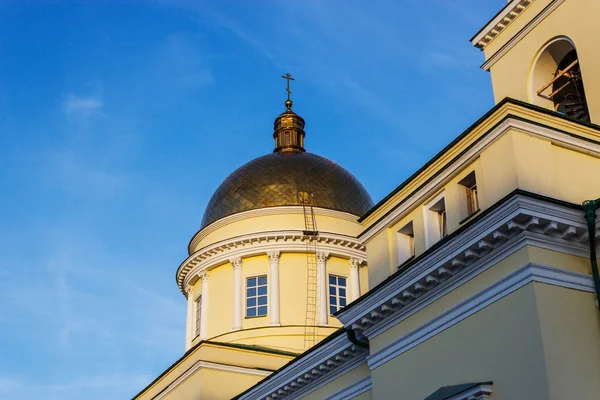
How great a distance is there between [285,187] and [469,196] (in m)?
16.7

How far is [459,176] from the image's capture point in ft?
49.2

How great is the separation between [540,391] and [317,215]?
1853 cm

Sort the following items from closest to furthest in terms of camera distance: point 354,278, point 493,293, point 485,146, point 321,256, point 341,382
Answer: point 493,293 → point 485,146 → point 341,382 → point 321,256 → point 354,278

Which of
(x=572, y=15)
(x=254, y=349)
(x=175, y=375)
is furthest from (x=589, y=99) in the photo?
(x=175, y=375)

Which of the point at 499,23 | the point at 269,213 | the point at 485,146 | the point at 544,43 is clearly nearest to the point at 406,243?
the point at 485,146

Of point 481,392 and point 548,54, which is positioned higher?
point 548,54

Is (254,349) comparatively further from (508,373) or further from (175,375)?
(508,373)

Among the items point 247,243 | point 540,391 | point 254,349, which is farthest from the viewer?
point 247,243

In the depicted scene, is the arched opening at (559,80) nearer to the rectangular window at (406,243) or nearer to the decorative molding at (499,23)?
the decorative molding at (499,23)

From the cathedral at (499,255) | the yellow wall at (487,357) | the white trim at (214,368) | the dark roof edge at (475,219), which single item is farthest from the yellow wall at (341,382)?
the white trim at (214,368)

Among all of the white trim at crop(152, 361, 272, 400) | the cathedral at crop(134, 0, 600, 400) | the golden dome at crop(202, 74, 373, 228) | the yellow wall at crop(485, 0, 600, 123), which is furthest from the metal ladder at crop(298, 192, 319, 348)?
the yellow wall at crop(485, 0, 600, 123)

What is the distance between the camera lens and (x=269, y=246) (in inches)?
1171

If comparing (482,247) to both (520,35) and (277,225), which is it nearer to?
(520,35)

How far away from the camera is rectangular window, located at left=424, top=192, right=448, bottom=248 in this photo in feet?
50.7
